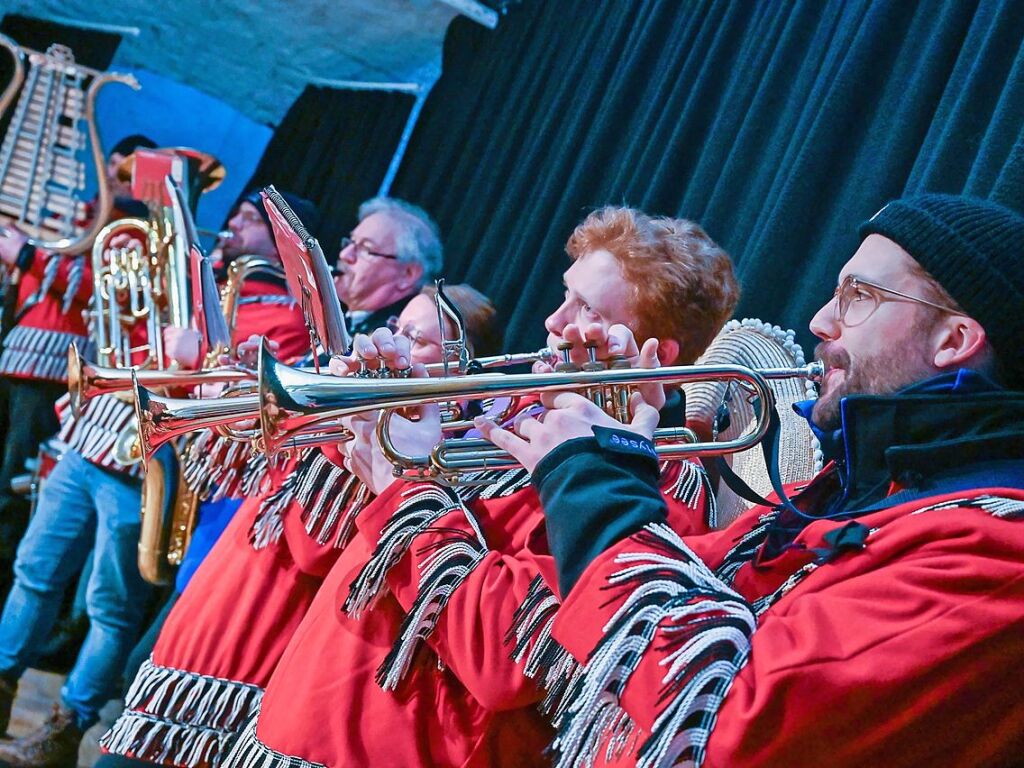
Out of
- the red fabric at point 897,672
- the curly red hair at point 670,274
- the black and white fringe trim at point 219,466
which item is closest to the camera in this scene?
the red fabric at point 897,672

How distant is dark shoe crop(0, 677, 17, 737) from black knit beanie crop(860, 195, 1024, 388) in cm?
308

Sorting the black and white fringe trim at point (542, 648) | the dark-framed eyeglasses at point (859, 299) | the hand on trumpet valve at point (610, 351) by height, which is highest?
the dark-framed eyeglasses at point (859, 299)

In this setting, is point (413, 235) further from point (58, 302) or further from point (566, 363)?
point (566, 363)

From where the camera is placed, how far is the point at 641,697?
113 centimetres

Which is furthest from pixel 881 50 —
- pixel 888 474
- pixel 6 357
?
pixel 6 357

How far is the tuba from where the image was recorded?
4.03 meters

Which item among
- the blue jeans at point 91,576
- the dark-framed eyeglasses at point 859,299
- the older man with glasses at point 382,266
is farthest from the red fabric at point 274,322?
the dark-framed eyeglasses at point 859,299

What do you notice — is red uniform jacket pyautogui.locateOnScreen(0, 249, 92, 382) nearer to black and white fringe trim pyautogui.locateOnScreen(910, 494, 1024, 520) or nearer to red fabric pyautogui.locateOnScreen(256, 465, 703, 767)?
red fabric pyautogui.locateOnScreen(256, 465, 703, 767)

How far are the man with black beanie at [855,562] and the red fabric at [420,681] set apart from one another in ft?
0.39

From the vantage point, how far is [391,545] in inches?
62.2

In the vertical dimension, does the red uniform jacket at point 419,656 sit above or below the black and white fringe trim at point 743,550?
below

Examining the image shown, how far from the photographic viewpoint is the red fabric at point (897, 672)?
1.06 m

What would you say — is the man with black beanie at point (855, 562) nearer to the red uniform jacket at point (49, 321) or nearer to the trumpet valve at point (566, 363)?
the trumpet valve at point (566, 363)

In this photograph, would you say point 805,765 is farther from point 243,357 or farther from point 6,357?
point 6,357
